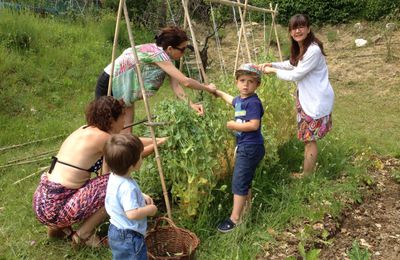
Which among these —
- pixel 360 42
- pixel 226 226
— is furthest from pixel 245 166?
pixel 360 42

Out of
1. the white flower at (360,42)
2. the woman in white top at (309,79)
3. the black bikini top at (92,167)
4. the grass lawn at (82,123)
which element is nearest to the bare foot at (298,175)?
the grass lawn at (82,123)

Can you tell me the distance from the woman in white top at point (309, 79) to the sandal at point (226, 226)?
3.85 ft

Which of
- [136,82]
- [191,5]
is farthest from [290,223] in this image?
[191,5]

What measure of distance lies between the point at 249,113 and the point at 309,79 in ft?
3.18

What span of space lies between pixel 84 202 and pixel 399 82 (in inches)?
292

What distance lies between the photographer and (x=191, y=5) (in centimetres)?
1112

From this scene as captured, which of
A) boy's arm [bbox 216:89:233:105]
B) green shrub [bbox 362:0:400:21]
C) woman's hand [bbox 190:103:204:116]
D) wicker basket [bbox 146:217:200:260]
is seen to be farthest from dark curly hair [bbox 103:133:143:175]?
green shrub [bbox 362:0:400:21]

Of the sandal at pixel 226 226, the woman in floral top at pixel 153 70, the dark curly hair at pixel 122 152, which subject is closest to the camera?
the dark curly hair at pixel 122 152

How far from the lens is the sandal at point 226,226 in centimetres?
320

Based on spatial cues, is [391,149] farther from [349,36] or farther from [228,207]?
[349,36]

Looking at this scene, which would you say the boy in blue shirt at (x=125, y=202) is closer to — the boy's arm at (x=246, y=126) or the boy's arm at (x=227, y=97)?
the boy's arm at (x=246, y=126)

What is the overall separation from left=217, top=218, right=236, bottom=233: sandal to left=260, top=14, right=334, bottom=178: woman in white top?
1.17 m

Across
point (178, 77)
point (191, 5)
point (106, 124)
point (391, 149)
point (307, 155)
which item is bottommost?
point (391, 149)

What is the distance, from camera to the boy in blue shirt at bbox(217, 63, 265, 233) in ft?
10.4
